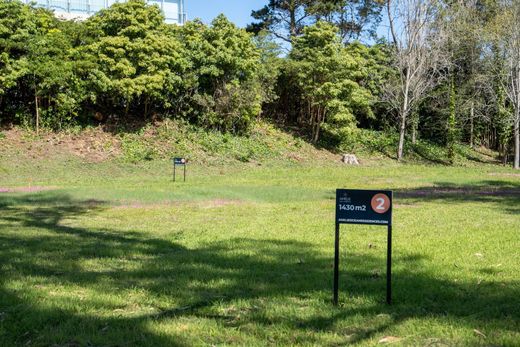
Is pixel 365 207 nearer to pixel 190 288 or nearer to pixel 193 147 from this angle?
pixel 190 288

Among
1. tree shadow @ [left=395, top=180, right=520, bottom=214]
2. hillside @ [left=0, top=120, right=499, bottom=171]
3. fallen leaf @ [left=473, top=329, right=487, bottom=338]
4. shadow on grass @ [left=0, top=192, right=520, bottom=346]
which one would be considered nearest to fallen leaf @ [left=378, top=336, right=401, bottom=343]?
shadow on grass @ [left=0, top=192, right=520, bottom=346]

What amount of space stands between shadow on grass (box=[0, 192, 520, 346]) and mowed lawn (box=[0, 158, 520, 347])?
0.07 ft

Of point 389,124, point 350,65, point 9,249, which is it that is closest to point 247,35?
point 350,65

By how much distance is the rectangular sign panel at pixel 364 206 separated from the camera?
5277 mm

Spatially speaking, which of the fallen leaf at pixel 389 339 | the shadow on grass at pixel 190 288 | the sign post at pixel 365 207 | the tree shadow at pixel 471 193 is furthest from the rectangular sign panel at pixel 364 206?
the tree shadow at pixel 471 193

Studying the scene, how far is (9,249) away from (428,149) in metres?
41.3

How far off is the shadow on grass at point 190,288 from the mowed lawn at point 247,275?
0.07ft

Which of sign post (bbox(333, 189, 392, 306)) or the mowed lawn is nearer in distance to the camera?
the mowed lawn

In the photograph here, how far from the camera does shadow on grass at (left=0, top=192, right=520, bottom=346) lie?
486 cm

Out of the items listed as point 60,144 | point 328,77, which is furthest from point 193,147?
point 328,77

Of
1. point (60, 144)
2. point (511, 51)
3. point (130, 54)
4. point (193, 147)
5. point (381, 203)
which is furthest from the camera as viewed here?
point (511, 51)

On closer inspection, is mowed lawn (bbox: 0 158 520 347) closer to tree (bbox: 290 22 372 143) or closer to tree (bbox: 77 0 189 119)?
tree (bbox: 77 0 189 119)

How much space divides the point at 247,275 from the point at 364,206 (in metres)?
2.30

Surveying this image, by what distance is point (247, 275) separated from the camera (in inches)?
279
